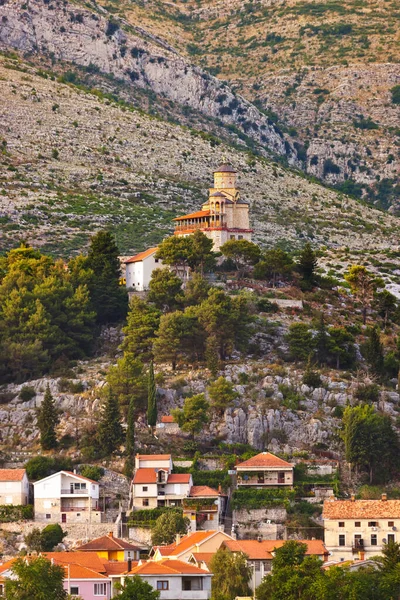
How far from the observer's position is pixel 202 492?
122625mm

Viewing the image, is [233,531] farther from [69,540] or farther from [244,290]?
[244,290]

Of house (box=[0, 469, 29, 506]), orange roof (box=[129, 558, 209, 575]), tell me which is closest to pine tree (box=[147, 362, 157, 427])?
house (box=[0, 469, 29, 506])

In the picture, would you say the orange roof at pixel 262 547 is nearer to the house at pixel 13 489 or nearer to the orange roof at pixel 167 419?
the house at pixel 13 489

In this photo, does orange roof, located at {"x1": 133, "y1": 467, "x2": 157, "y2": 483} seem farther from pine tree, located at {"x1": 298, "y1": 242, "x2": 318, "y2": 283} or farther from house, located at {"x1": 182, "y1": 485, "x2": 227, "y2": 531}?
pine tree, located at {"x1": 298, "y1": 242, "x2": 318, "y2": 283}

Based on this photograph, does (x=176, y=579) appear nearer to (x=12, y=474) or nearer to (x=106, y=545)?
(x=106, y=545)

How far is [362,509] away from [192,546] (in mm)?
13975

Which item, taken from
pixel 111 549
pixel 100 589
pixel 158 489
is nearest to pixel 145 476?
pixel 158 489

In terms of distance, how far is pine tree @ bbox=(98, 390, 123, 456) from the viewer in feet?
418

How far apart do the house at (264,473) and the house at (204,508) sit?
8.37 feet

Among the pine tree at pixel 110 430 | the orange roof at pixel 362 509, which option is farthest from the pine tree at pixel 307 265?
the orange roof at pixel 362 509

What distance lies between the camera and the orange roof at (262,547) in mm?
107500

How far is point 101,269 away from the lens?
151750mm

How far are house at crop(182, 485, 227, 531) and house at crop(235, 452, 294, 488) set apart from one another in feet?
8.37

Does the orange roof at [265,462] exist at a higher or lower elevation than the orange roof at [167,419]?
lower
